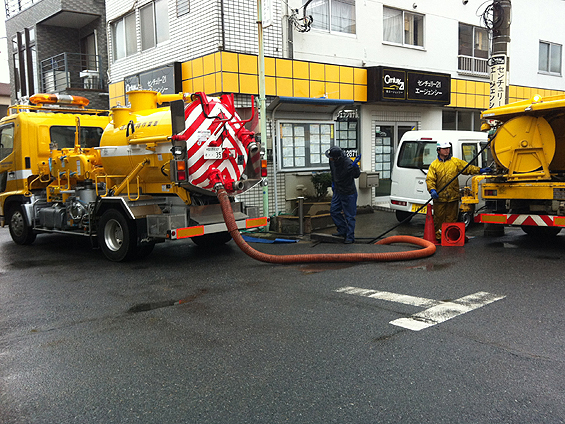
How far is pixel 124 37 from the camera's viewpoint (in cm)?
1515

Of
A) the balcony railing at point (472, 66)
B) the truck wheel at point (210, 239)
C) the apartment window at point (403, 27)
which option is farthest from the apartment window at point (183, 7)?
the balcony railing at point (472, 66)

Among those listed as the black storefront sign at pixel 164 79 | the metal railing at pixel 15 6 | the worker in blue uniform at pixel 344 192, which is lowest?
the worker in blue uniform at pixel 344 192

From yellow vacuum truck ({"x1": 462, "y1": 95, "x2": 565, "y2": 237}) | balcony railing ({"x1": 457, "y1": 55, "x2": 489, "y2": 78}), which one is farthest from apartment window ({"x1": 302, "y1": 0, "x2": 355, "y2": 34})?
yellow vacuum truck ({"x1": 462, "y1": 95, "x2": 565, "y2": 237})

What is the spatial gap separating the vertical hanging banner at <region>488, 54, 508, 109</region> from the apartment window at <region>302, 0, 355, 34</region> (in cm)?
454

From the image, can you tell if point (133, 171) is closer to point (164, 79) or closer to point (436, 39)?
point (164, 79)

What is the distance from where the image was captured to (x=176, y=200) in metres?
8.21

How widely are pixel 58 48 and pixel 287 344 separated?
17.9 meters

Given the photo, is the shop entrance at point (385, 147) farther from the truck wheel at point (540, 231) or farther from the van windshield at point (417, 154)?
the truck wheel at point (540, 231)

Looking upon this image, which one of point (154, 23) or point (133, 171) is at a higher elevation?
point (154, 23)

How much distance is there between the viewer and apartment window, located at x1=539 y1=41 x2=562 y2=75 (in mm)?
19594

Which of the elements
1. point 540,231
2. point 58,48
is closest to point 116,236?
point 540,231

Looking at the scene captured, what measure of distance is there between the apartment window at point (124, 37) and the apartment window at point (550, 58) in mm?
14495

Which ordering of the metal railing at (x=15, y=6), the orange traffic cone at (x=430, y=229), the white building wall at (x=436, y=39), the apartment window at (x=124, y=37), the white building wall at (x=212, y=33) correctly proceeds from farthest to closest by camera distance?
the metal railing at (x=15, y=6), the apartment window at (x=124, y=37), the white building wall at (x=436, y=39), the white building wall at (x=212, y=33), the orange traffic cone at (x=430, y=229)

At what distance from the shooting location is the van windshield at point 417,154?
1098 centimetres
